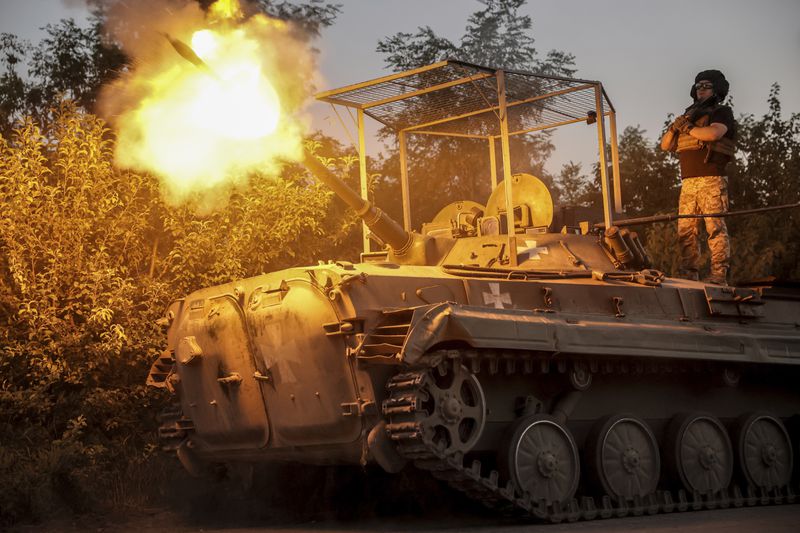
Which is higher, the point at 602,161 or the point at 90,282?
the point at 602,161

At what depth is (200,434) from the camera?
42.5ft

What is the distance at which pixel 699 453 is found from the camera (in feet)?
44.1

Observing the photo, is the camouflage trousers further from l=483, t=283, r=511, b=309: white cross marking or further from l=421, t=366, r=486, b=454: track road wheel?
l=421, t=366, r=486, b=454: track road wheel

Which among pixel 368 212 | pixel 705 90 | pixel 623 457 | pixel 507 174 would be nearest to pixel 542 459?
pixel 623 457

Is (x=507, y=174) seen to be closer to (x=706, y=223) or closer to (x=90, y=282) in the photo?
(x=706, y=223)

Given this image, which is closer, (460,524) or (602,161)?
(460,524)

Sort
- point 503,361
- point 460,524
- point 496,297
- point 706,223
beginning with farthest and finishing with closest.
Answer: point 706,223
point 496,297
point 460,524
point 503,361

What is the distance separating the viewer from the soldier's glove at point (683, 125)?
602 inches

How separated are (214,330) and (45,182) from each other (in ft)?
14.5

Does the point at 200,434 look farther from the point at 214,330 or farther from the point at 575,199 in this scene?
the point at 575,199

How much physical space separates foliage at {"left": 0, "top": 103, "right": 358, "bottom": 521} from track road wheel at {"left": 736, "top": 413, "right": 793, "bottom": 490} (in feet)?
21.4

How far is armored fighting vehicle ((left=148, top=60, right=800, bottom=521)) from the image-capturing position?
427 inches

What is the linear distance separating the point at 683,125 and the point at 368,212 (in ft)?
15.6

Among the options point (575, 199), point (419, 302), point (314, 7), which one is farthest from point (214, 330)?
point (575, 199)
